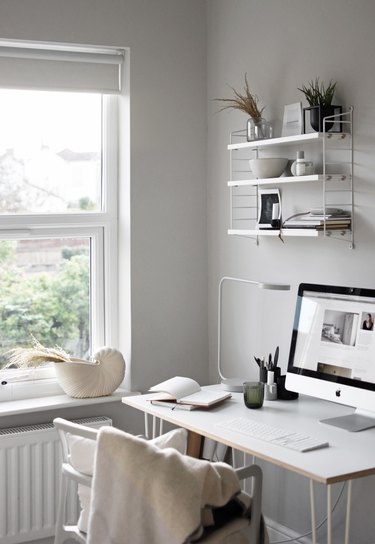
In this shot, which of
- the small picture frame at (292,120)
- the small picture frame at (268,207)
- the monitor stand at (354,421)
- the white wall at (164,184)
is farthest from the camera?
the white wall at (164,184)

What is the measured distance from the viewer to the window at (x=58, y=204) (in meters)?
3.57

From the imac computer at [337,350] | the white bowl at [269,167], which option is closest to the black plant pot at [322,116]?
the white bowl at [269,167]

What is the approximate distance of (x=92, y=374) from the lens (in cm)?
357

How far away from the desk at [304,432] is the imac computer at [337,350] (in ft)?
0.27

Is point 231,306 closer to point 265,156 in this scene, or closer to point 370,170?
point 265,156

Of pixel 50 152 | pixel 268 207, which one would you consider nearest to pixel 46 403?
pixel 50 152

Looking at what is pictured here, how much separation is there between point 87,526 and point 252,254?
1511mm

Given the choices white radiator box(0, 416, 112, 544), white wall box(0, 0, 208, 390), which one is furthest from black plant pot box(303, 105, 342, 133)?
white radiator box(0, 416, 112, 544)

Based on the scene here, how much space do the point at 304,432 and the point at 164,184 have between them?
154 centimetres

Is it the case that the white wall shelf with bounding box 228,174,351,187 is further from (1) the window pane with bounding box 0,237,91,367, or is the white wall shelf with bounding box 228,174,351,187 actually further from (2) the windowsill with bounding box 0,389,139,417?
(2) the windowsill with bounding box 0,389,139,417

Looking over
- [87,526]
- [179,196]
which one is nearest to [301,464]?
[87,526]

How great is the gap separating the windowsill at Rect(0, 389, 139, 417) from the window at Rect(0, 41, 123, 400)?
0.13 m

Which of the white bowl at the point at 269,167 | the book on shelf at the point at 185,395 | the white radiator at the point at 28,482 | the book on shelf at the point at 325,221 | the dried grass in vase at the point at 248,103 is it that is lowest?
the white radiator at the point at 28,482

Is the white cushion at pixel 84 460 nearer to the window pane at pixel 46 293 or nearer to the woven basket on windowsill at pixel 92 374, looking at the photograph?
the woven basket on windowsill at pixel 92 374
